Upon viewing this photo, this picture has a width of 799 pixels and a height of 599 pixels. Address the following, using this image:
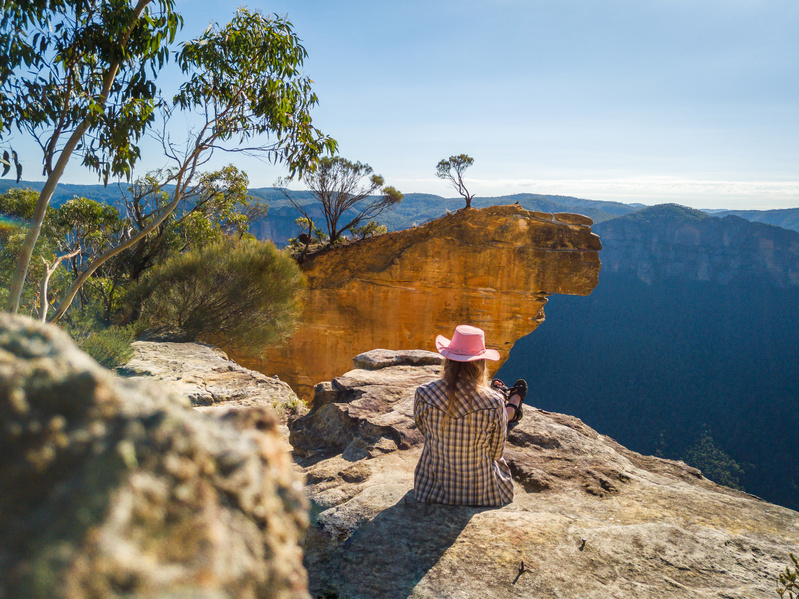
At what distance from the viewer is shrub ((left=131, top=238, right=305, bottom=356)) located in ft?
32.5

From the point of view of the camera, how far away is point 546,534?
2402mm

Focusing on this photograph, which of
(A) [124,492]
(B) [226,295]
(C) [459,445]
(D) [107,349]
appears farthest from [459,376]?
(B) [226,295]

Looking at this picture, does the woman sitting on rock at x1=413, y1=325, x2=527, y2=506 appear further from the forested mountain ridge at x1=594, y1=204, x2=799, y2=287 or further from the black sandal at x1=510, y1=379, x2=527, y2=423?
the forested mountain ridge at x1=594, y1=204, x2=799, y2=287

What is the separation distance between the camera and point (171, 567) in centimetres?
44

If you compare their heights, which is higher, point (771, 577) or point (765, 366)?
point (771, 577)

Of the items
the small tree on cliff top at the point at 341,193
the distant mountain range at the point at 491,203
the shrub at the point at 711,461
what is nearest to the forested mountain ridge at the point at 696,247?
the distant mountain range at the point at 491,203

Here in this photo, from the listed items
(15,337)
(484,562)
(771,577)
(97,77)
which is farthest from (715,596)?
(97,77)

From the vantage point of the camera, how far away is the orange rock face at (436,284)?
15523mm

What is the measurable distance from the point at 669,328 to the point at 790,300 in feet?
52.2

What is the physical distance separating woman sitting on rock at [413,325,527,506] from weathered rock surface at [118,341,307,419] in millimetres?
2898

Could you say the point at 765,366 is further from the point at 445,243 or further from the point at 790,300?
the point at 445,243

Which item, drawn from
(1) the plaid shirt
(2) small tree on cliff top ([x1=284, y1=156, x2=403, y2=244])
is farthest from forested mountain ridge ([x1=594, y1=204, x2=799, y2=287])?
(1) the plaid shirt

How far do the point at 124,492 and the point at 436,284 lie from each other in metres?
16.0

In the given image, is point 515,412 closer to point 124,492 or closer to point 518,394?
point 518,394
